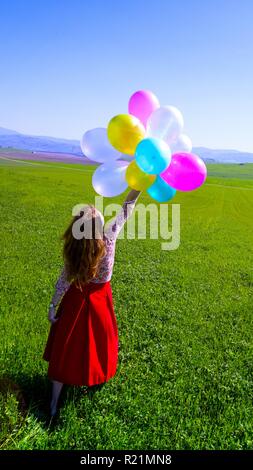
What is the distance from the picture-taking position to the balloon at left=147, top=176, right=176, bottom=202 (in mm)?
3988

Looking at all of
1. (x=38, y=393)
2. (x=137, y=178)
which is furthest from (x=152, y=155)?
(x=38, y=393)

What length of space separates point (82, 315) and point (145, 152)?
5.43 feet

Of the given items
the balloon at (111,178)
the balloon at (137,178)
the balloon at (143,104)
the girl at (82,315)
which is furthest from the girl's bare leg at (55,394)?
the balloon at (143,104)

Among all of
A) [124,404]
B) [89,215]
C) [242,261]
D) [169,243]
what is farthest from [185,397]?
[169,243]

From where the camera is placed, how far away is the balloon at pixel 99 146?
3.96 m

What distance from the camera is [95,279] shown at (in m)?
3.91

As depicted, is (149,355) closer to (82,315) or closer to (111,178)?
(82,315)

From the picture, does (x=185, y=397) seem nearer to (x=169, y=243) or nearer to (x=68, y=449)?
(x=68, y=449)

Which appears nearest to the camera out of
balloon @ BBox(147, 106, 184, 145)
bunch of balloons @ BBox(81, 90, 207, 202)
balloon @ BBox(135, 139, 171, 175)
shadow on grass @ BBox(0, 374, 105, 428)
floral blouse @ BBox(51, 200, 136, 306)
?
balloon @ BBox(135, 139, 171, 175)

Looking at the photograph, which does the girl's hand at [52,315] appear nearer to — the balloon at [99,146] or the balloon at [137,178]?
the balloon at [137,178]

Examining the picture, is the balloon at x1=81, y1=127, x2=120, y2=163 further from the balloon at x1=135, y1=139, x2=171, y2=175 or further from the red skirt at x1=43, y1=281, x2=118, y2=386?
the red skirt at x1=43, y1=281, x2=118, y2=386

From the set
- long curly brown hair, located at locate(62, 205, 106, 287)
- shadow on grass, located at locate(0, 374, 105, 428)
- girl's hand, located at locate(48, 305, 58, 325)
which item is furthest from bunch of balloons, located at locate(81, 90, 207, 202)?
shadow on grass, located at locate(0, 374, 105, 428)

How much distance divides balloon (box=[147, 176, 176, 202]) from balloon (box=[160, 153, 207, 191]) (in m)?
0.12

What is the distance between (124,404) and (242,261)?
26.0 ft
